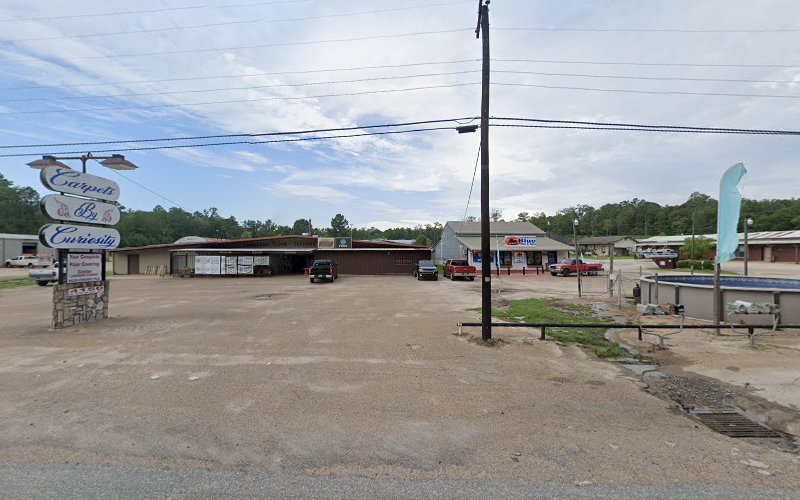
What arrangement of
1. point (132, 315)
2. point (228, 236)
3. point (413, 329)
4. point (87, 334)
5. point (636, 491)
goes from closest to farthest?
point (636, 491) < point (87, 334) < point (413, 329) < point (132, 315) < point (228, 236)

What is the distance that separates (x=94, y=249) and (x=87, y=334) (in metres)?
3.36

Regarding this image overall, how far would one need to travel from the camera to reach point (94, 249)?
457 inches

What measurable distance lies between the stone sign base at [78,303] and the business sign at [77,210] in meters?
1.92

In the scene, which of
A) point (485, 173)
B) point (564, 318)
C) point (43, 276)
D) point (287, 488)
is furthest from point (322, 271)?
point (287, 488)

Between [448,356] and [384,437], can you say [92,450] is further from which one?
[448,356]

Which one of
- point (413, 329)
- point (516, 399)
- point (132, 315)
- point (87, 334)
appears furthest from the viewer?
point (132, 315)

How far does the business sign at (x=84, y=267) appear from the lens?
35.1ft

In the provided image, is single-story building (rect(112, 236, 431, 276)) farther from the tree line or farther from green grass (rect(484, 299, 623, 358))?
the tree line

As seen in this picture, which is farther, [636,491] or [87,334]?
[87,334]

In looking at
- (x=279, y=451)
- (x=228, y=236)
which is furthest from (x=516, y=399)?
(x=228, y=236)

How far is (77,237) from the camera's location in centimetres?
1094

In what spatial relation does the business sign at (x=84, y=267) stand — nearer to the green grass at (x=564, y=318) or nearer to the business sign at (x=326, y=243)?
the green grass at (x=564, y=318)

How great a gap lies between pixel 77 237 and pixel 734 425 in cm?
1506

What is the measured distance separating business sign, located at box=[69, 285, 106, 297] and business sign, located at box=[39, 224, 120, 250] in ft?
3.91
